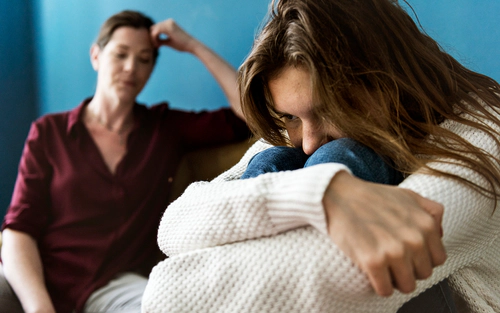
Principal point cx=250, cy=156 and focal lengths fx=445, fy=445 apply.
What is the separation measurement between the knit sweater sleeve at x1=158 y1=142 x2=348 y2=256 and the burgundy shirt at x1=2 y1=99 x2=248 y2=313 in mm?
769

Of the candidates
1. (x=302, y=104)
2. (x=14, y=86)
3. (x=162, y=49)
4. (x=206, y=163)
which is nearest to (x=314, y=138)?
(x=302, y=104)

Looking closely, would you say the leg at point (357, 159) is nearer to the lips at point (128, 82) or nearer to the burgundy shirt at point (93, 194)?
the burgundy shirt at point (93, 194)

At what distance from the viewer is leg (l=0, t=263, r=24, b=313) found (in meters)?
1.12

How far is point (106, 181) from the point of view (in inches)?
53.2

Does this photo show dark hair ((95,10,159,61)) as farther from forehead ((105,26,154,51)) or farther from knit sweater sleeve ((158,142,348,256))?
knit sweater sleeve ((158,142,348,256))

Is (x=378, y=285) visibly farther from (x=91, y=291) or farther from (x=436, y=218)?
(x=91, y=291)

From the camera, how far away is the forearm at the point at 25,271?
1142 mm

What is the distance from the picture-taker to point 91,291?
47.8 inches

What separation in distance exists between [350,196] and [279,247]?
11cm

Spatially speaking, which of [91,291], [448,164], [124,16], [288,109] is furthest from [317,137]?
[124,16]

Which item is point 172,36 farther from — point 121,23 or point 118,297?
point 118,297

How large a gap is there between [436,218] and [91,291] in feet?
3.42

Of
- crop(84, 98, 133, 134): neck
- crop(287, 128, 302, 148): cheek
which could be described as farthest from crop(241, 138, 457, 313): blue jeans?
crop(84, 98, 133, 134): neck

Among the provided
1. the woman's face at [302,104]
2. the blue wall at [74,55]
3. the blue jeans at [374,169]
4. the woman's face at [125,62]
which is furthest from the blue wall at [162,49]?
the blue jeans at [374,169]
